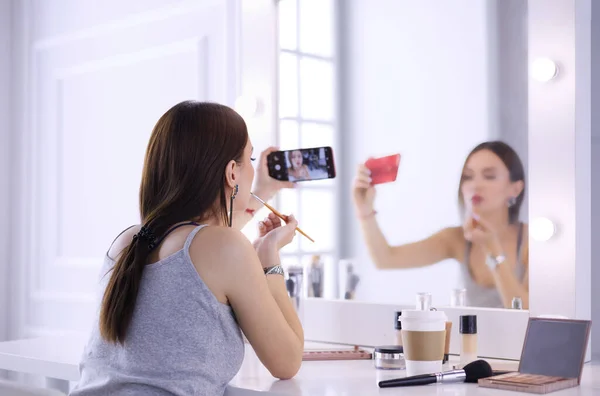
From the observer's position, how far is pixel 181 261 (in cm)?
113

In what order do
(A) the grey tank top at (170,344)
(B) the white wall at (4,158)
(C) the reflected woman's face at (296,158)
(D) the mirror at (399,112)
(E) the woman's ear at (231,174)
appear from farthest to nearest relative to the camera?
(B) the white wall at (4,158) < (C) the reflected woman's face at (296,158) < (D) the mirror at (399,112) < (E) the woman's ear at (231,174) < (A) the grey tank top at (170,344)

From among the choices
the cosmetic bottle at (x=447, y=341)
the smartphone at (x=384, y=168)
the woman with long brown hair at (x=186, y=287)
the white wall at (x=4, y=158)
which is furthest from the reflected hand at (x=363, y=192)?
the white wall at (x=4, y=158)

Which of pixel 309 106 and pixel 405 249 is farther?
pixel 309 106

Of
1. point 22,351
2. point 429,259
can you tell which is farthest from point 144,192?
point 429,259

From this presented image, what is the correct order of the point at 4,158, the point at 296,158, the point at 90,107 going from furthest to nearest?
the point at 4,158
the point at 90,107
the point at 296,158

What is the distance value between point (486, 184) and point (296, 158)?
1.44 feet

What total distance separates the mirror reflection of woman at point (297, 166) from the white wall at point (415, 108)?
0.33 feet

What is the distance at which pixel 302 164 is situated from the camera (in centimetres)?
171

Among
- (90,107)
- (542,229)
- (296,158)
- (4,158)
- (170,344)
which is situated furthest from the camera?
(4,158)

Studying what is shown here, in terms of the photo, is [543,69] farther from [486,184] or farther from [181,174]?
[181,174]

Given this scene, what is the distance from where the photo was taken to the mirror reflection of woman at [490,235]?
4.67 ft

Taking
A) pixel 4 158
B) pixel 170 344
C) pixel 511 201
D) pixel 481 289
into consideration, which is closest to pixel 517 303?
pixel 481 289

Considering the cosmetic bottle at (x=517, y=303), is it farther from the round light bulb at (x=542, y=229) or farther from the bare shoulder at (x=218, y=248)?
the bare shoulder at (x=218, y=248)

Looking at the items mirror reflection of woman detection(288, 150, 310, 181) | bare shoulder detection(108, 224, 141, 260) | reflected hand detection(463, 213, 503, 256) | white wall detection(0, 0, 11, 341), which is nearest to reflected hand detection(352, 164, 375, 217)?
mirror reflection of woman detection(288, 150, 310, 181)
